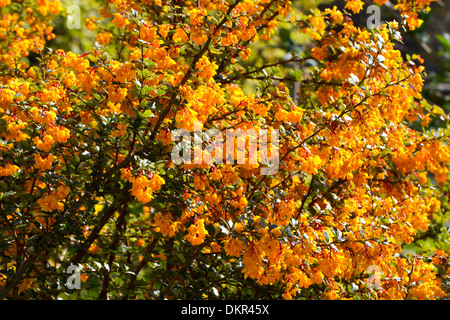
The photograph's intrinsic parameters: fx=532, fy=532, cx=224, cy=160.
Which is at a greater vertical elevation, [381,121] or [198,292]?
[381,121]

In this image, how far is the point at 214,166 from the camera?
2.20 m

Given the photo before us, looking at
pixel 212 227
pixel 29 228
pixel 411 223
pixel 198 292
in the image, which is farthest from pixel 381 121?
pixel 29 228

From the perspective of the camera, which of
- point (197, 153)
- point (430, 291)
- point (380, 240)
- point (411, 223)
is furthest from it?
point (411, 223)

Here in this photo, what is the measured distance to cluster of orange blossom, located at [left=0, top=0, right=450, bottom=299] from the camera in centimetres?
218

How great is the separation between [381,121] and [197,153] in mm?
1057

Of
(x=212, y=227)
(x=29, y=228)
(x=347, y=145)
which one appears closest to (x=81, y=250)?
(x=29, y=228)

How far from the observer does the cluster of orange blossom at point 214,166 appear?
7.15 feet

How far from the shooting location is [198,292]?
2.65 metres

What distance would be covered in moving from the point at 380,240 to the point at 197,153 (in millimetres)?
893

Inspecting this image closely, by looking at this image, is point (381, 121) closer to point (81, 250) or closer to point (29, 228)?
point (81, 250)
